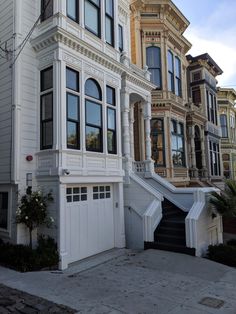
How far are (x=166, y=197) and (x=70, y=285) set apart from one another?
692 cm

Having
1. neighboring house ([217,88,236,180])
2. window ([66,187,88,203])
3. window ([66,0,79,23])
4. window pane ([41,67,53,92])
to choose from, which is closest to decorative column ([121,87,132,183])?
window ([66,187,88,203])

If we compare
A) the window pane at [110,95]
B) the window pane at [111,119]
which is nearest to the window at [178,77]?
the window pane at [110,95]

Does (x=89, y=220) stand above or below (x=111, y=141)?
below

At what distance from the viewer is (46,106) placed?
30.1ft

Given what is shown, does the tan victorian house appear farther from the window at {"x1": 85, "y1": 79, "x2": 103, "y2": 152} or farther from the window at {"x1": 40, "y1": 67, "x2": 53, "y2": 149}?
the window at {"x1": 40, "y1": 67, "x2": 53, "y2": 149}

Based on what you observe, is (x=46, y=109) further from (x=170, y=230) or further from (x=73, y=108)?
(x=170, y=230)

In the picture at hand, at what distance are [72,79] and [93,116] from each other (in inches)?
56.1

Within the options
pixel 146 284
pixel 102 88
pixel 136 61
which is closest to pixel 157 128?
pixel 136 61

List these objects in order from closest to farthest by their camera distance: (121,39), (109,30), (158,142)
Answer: (109,30) → (121,39) → (158,142)

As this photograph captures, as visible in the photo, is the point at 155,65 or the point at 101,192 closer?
the point at 101,192

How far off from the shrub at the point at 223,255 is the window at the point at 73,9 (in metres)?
8.57

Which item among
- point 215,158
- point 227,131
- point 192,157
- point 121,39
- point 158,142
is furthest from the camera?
point 227,131

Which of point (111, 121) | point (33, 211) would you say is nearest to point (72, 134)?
point (111, 121)

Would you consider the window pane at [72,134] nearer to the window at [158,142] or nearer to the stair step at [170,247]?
the stair step at [170,247]
